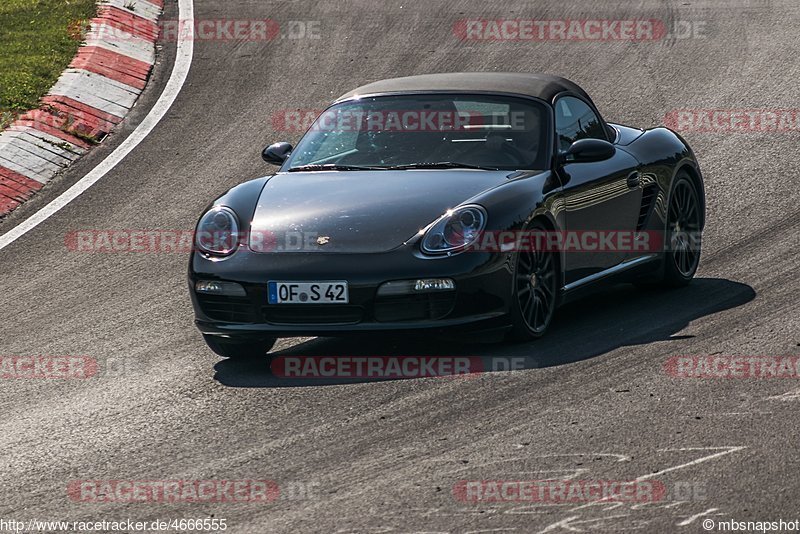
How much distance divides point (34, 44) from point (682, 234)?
8651 millimetres

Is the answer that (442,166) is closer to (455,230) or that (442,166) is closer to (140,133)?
(455,230)

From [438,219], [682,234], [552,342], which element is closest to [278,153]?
[438,219]

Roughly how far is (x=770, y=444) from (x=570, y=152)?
2.92m

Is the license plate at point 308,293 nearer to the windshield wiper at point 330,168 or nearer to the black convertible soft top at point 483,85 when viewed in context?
the windshield wiper at point 330,168

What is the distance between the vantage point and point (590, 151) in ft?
26.2

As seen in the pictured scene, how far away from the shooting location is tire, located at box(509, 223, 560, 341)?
24.0 ft

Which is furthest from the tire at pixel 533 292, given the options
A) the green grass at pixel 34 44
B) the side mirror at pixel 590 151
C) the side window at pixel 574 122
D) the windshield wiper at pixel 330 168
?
the green grass at pixel 34 44

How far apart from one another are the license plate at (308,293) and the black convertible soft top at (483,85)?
1874mm

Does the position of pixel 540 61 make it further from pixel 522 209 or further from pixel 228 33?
pixel 522 209

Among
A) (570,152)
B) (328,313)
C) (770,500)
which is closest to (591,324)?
(570,152)

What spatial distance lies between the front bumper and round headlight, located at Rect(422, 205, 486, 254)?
7 centimetres

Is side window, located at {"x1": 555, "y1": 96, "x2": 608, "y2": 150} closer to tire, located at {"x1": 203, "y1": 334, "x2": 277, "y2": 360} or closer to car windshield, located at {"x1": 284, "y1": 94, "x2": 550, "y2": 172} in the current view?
car windshield, located at {"x1": 284, "y1": 94, "x2": 550, "y2": 172}

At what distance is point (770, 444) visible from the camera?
5.45 m

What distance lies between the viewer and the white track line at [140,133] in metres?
11.0
